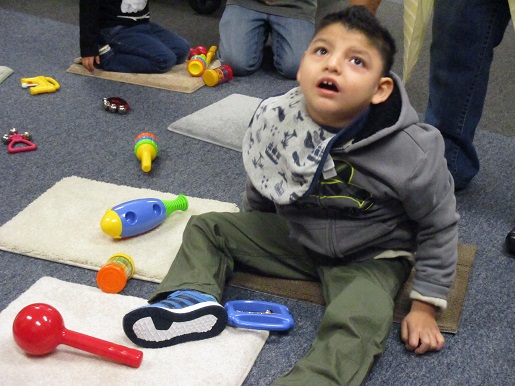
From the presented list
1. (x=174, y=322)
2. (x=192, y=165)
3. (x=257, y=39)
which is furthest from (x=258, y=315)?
(x=257, y=39)

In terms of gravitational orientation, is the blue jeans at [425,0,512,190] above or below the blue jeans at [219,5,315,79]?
above

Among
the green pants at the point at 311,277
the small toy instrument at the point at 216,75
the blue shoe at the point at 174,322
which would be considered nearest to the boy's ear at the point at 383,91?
the green pants at the point at 311,277

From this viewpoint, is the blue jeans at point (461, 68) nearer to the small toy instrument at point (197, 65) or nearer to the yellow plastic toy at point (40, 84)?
the small toy instrument at point (197, 65)

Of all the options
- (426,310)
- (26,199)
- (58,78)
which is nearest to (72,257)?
(26,199)

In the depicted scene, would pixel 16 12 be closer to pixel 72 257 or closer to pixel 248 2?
pixel 248 2

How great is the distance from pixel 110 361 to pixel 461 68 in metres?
0.95

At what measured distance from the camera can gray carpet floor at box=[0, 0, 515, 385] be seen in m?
0.99

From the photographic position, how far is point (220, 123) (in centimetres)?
172

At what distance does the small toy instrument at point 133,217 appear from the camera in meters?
1.16

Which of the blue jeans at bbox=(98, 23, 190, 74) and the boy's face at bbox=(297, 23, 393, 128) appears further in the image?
the blue jeans at bbox=(98, 23, 190, 74)

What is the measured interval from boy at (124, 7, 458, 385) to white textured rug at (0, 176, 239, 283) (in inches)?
3.7

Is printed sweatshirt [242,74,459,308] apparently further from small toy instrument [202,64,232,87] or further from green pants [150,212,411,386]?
small toy instrument [202,64,232,87]

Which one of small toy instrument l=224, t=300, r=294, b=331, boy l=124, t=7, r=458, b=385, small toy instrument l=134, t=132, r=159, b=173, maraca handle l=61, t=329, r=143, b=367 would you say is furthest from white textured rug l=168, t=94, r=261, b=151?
maraca handle l=61, t=329, r=143, b=367

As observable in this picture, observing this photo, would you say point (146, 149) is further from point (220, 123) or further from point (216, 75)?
point (216, 75)
